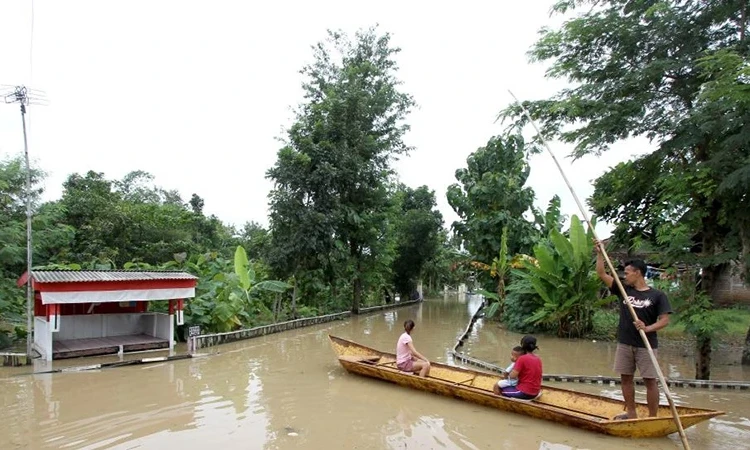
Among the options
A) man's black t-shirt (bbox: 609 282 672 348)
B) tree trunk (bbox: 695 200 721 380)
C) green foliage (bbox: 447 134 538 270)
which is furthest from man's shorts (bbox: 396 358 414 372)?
green foliage (bbox: 447 134 538 270)

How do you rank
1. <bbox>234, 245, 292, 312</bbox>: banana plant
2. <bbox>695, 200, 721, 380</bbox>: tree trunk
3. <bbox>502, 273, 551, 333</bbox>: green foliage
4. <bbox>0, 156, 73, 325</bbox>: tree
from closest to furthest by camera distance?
<bbox>695, 200, 721, 380</bbox>: tree trunk
<bbox>0, 156, 73, 325</bbox>: tree
<bbox>234, 245, 292, 312</bbox>: banana plant
<bbox>502, 273, 551, 333</bbox>: green foliage

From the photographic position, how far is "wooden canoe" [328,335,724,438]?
5734mm

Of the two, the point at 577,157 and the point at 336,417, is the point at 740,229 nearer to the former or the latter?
the point at 577,157

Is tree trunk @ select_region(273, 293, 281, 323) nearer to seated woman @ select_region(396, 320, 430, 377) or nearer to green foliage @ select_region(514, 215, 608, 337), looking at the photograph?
green foliage @ select_region(514, 215, 608, 337)

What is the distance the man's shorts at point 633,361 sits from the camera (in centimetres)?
573

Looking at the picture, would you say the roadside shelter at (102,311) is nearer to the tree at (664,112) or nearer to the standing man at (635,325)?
the tree at (664,112)

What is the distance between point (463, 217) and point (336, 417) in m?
17.0

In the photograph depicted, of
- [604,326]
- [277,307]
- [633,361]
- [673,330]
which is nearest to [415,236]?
[277,307]

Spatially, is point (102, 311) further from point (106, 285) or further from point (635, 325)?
point (635, 325)

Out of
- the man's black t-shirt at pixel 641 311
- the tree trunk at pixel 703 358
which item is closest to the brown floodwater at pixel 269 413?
the tree trunk at pixel 703 358

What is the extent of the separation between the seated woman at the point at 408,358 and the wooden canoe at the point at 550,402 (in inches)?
8.8

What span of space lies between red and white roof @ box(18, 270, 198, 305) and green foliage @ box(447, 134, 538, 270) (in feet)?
42.0

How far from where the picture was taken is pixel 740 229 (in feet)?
26.2

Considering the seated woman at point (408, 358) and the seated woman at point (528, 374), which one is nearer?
the seated woman at point (528, 374)
